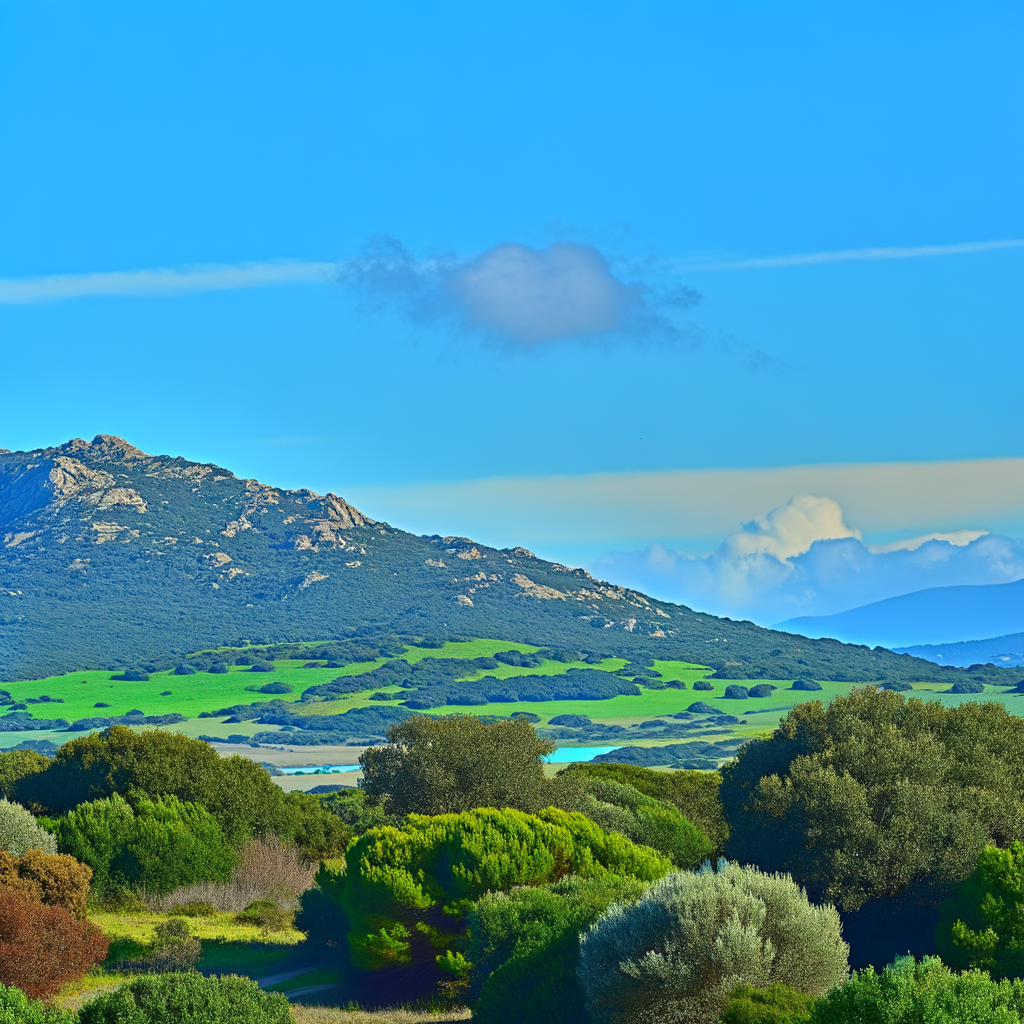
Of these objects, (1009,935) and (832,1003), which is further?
(1009,935)

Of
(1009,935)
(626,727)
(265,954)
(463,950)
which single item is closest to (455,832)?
(463,950)

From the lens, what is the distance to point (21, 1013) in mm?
17266

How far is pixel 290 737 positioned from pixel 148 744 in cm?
11238

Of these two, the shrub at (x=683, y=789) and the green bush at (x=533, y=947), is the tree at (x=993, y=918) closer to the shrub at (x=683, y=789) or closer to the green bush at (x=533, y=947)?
the green bush at (x=533, y=947)

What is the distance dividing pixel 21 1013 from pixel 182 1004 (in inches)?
86.2

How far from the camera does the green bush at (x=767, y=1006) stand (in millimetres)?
16641

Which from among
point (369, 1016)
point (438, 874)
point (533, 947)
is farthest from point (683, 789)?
point (533, 947)

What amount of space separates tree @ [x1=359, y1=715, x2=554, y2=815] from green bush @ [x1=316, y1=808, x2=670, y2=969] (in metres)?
7.39

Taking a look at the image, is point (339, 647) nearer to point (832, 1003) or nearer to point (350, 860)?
point (350, 860)

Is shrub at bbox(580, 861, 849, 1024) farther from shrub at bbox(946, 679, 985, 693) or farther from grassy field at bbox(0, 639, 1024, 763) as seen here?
shrub at bbox(946, 679, 985, 693)

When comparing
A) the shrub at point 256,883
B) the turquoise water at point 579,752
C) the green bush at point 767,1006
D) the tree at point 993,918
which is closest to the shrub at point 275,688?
the turquoise water at point 579,752

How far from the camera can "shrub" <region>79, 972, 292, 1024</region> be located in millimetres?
17859

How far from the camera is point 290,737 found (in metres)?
153

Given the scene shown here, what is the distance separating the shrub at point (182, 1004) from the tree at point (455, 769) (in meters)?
17.2
